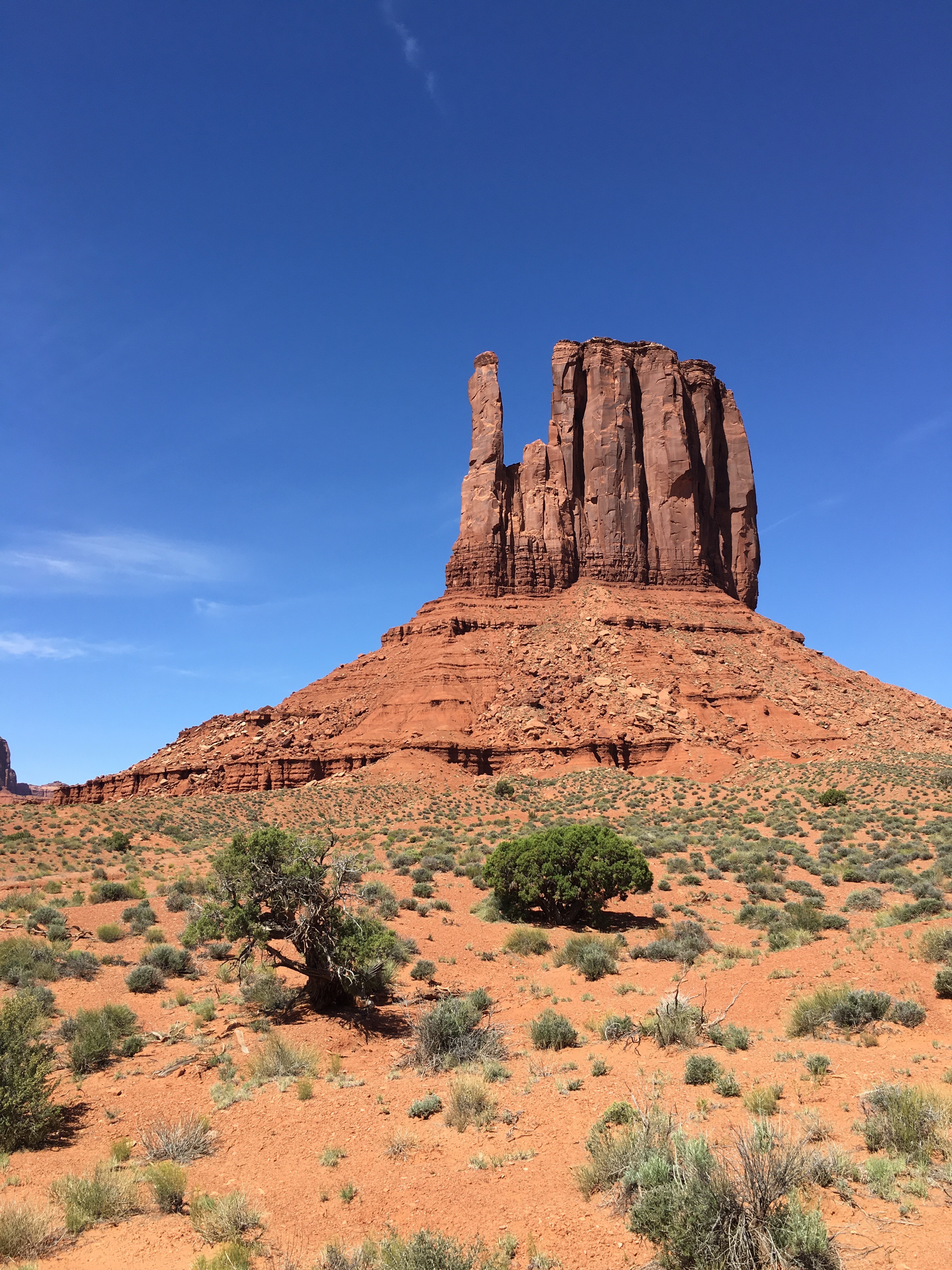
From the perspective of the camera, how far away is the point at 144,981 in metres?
13.4

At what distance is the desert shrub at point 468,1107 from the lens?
795cm

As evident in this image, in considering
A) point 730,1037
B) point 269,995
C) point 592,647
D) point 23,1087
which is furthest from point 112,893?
point 592,647

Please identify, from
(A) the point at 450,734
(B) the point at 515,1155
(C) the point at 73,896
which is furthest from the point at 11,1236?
(A) the point at 450,734

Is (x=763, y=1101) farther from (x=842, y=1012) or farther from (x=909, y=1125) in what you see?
(x=842, y=1012)

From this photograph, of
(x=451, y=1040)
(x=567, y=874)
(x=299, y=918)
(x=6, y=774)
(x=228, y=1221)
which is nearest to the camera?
(x=228, y=1221)

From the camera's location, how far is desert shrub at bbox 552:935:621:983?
13945 mm

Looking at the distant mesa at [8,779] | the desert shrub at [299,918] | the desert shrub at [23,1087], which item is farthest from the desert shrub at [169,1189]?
the distant mesa at [8,779]

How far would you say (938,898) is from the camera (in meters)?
16.1

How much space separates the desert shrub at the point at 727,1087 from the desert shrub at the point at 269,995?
717 centimetres

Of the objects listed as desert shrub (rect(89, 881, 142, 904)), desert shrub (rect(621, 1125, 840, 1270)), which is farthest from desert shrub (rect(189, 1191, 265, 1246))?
desert shrub (rect(89, 881, 142, 904))

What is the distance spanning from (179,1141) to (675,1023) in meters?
6.22

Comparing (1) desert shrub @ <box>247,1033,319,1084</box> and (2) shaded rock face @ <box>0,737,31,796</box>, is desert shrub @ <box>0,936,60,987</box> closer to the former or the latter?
(1) desert shrub @ <box>247,1033,319,1084</box>

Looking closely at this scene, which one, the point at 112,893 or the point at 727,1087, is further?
the point at 112,893

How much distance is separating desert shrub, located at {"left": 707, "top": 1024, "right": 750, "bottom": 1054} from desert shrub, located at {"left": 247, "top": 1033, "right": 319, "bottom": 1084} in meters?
5.35
